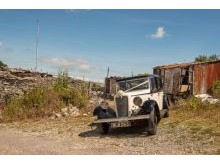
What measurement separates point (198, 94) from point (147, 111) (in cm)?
1331

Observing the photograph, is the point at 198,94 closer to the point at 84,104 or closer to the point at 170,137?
the point at 84,104

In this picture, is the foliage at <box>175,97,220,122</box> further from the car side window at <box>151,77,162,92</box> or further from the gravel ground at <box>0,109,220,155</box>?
the car side window at <box>151,77,162,92</box>

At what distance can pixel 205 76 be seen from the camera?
27.1 meters

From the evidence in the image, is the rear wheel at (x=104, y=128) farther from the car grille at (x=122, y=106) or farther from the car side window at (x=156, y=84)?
the car side window at (x=156, y=84)

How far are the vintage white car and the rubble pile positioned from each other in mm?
10468

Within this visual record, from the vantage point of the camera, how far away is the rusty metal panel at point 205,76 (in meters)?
26.6

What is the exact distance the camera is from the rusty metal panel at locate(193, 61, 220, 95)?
2656 cm

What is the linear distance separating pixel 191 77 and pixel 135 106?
42.1ft

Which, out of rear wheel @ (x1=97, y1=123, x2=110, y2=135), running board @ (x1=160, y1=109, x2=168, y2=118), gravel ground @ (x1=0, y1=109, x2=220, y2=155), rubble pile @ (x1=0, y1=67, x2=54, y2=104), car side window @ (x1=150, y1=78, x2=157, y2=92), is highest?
rubble pile @ (x1=0, y1=67, x2=54, y2=104)

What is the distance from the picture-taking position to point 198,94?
26328mm

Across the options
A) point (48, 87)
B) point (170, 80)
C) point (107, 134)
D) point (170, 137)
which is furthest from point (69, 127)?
point (170, 80)

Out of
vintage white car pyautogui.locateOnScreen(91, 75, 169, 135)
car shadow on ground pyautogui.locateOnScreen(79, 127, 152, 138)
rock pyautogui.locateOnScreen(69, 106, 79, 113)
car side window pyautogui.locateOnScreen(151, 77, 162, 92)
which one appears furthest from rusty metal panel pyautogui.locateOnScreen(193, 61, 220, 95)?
car shadow on ground pyautogui.locateOnScreen(79, 127, 152, 138)

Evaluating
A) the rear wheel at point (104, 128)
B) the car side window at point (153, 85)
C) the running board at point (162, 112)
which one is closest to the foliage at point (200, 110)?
the running board at point (162, 112)

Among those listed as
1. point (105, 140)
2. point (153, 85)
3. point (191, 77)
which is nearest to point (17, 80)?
point (191, 77)
